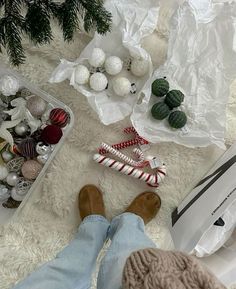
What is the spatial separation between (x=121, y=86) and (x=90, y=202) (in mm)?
309

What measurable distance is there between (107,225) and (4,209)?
11.2 inches

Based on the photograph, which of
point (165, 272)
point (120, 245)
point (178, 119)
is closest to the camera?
point (165, 272)

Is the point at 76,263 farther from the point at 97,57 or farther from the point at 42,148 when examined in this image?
the point at 97,57

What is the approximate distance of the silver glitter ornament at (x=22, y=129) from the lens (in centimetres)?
112

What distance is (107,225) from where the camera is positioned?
1.14 metres

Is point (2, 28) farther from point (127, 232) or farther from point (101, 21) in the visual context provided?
point (127, 232)

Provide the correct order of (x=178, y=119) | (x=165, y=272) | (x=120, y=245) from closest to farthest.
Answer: (x=165, y=272)
(x=120, y=245)
(x=178, y=119)

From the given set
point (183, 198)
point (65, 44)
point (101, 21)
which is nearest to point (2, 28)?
point (101, 21)

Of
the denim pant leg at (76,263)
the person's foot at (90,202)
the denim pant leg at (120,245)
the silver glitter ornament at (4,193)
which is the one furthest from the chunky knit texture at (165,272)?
the silver glitter ornament at (4,193)

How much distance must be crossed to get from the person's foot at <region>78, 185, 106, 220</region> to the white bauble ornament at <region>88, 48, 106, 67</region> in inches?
12.8

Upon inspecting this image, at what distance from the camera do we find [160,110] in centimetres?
110

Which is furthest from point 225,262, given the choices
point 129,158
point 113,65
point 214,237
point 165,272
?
point 113,65

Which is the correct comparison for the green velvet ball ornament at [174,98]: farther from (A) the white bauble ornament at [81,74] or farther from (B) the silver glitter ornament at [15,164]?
(B) the silver glitter ornament at [15,164]

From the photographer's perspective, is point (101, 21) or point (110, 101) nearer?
point (101, 21)
